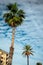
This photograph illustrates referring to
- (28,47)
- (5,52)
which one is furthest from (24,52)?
(5,52)

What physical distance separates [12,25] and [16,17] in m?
1.33

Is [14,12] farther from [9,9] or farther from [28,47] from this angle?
[28,47]

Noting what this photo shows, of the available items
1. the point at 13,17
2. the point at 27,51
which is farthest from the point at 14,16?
the point at 27,51

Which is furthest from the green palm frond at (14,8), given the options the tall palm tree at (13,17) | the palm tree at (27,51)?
the palm tree at (27,51)

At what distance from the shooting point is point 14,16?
113 ft

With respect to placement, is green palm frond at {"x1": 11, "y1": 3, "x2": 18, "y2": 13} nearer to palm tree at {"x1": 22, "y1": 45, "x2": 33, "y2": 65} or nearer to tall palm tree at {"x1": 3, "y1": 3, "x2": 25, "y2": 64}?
tall palm tree at {"x1": 3, "y1": 3, "x2": 25, "y2": 64}

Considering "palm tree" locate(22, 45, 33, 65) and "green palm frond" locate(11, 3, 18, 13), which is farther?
"palm tree" locate(22, 45, 33, 65)

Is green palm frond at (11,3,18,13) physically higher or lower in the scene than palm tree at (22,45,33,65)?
higher

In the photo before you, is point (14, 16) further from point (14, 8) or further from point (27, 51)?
point (27, 51)

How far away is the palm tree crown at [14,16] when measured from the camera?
3366 cm

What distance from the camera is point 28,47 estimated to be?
236 feet

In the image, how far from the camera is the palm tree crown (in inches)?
1325

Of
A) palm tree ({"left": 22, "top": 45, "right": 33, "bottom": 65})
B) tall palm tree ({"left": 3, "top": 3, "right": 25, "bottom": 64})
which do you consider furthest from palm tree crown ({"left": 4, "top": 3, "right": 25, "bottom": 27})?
palm tree ({"left": 22, "top": 45, "right": 33, "bottom": 65})

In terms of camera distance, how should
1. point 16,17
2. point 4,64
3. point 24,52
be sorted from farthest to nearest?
point 24,52
point 4,64
point 16,17
